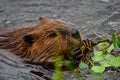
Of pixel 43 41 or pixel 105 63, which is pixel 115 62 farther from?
pixel 43 41

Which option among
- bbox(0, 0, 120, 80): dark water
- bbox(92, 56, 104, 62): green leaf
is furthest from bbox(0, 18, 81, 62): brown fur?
bbox(0, 0, 120, 80): dark water

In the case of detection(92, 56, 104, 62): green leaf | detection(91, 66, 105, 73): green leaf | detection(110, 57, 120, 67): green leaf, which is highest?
detection(92, 56, 104, 62): green leaf

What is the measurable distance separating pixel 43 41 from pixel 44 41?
0.01 metres

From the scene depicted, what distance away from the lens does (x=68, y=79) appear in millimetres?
4691

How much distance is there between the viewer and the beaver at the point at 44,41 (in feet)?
15.9

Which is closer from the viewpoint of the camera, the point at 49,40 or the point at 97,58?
the point at 97,58

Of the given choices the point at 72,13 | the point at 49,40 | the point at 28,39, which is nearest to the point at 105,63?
the point at 49,40

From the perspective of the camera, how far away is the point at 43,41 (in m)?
5.03

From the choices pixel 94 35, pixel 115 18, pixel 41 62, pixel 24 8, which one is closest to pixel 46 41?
pixel 41 62

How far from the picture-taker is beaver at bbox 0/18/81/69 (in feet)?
15.9

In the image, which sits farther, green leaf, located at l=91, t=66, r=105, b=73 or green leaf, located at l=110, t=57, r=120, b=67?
green leaf, located at l=110, t=57, r=120, b=67

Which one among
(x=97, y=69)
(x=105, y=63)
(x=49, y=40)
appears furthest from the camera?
(x=49, y=40)

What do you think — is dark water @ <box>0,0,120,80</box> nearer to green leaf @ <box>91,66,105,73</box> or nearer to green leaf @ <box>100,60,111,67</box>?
green leaf @ <box>100,60,111,67</box>

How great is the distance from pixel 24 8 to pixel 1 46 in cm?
226
